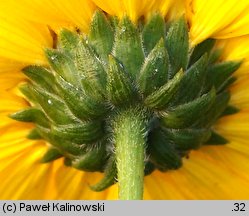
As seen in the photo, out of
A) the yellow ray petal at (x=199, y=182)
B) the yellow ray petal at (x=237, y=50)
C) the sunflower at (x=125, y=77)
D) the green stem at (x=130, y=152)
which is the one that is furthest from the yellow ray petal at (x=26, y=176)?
the yellow ray petal at (x=237, y=50)

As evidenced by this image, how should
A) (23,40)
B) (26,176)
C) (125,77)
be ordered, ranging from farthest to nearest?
(26,176) → (23,40) → (125,77)

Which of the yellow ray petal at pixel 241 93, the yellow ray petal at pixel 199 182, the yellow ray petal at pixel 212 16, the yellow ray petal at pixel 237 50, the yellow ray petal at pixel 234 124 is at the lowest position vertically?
the yellow ray petal at pixel 199 182

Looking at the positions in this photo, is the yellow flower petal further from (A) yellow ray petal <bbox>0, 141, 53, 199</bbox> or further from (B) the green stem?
(A) yellow ray petal <bbox>0, 141, 53, 199</bbox>

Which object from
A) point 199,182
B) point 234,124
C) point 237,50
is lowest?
point 199,182

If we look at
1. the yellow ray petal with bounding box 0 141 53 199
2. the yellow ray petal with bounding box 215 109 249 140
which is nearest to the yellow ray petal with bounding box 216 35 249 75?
the yellow ray petal with bounding box 215 109 249 140

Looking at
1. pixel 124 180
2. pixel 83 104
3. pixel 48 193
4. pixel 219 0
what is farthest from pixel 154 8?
pixel 48 193

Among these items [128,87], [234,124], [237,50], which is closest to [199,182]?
[234,124]

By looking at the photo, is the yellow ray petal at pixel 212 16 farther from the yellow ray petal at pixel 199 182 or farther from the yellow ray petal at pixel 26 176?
the yellow ray petal at pixel 26 176

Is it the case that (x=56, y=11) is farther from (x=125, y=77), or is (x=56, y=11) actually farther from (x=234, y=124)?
(x=234, y=124)

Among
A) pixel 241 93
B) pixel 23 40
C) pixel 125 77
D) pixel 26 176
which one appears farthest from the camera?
pixel 26 176
